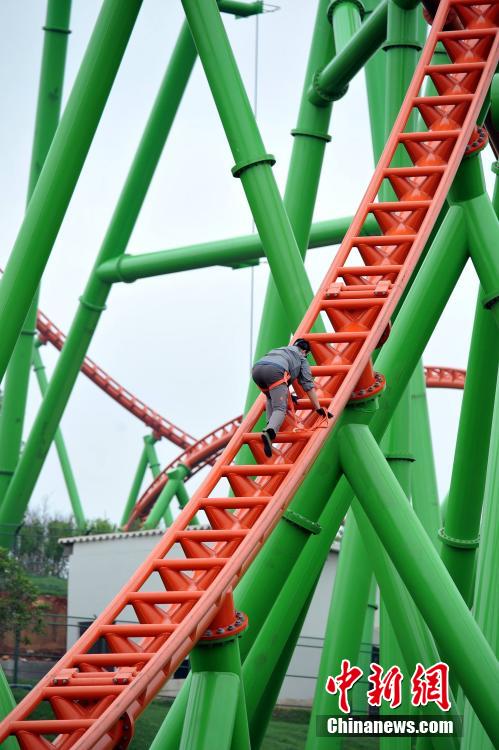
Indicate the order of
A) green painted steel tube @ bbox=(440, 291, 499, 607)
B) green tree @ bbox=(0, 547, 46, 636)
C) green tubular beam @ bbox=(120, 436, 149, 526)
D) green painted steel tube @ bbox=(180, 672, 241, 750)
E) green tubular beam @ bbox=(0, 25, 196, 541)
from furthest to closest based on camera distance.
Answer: green tubular beam @ bbox=(120, 436, 149, 526) < green tree @ bbox=(0, 547, 46, 636) < green tubular beam @ bbox=(0, 25, 196, 541) < green painted steel tube @ bbox=(440, 291, 499, 607) < green painted steel tube @ bbox=(180, 672, 241, 750)

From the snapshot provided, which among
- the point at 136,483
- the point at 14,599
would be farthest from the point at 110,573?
the point at 136,483

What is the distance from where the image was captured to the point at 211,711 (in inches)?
205

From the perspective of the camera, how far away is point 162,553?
5262 mm

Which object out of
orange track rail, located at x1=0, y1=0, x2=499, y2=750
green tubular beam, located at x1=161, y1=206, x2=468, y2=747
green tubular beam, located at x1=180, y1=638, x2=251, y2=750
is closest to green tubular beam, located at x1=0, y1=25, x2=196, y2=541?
orange track rail, located at x1=0, y1=0, x2=499, y2=750

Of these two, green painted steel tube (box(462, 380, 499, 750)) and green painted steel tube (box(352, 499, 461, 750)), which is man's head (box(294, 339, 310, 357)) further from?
green painted steel tube (box(352, 499, 461, 750))

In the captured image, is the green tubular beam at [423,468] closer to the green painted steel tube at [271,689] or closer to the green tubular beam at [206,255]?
the green tubular beam at [206,255]

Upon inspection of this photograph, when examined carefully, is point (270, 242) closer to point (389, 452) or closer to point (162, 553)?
point (389, 452)

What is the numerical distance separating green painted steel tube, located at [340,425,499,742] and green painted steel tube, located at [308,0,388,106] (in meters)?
3.63

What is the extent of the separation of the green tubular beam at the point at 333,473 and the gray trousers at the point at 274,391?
568 mm

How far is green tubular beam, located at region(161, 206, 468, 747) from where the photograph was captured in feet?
20.7

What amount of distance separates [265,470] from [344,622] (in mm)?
2705

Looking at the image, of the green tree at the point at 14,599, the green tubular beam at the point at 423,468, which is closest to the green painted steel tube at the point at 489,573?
the green tubular beam at the point at 423,468

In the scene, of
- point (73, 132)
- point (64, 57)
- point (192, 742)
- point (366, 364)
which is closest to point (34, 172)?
point (64, 57)

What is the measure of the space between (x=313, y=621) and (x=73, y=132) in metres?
12.0
